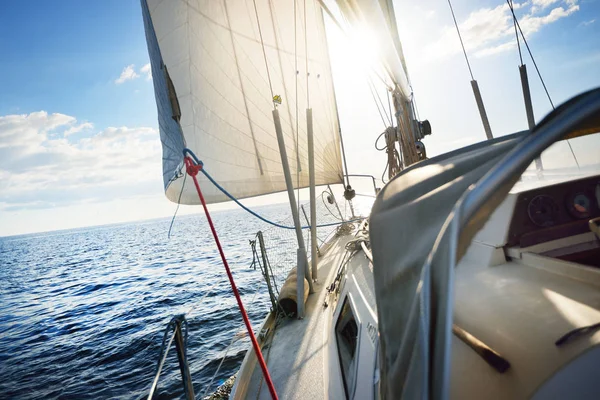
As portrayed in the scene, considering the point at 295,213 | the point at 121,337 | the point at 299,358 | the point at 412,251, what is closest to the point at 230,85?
the point at 295,213

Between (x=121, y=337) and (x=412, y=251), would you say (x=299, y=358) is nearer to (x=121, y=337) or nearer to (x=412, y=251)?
(x=412, y=251)

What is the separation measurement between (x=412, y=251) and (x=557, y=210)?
7.50 feet

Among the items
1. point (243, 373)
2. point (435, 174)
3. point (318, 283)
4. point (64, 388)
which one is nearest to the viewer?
point (435, 174)

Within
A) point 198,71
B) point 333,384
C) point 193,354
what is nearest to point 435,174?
point 333,384

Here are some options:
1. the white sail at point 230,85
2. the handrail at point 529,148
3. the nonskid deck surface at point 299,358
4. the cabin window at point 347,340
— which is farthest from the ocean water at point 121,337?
the handrail at point 529,148

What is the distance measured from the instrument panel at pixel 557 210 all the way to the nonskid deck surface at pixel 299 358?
2.17m

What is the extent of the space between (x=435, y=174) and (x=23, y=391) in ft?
38.8

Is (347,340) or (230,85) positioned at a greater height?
(230,85)

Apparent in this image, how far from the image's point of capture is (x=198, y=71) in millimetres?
4621

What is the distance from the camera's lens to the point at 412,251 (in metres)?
0.95

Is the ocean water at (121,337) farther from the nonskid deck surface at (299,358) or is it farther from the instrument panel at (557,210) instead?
the instrument panel at (557,210)

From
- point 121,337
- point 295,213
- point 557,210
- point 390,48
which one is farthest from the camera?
point 121,337

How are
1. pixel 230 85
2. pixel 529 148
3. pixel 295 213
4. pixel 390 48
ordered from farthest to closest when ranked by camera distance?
pixel 230 85
pixel 295 213
pixel 390 48
pixel 529 148

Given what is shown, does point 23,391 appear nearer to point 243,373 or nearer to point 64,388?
point 64,388
